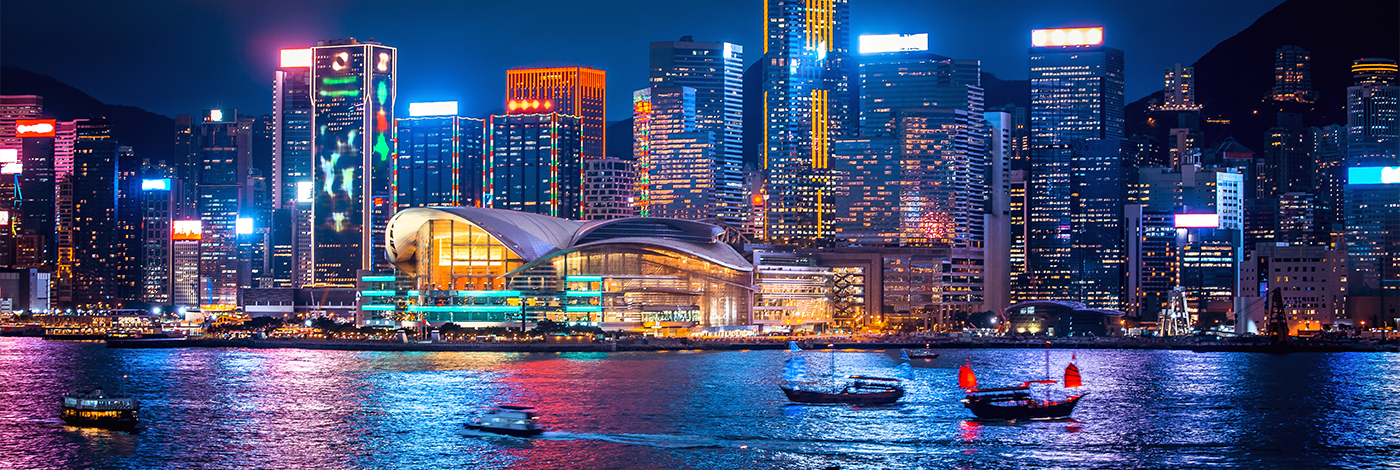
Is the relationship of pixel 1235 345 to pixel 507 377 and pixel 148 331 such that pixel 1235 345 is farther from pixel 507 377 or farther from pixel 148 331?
pixel 148 331

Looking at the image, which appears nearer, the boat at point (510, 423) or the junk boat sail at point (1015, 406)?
the boat at point (510, 423)

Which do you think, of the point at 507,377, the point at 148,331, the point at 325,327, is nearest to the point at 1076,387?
the point at 507,377


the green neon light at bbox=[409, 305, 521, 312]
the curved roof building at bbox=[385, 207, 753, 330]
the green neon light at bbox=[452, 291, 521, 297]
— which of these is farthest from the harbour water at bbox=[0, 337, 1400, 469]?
the curved roof building at bbox=[385, 207, 753, 330]

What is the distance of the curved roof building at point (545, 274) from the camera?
173m

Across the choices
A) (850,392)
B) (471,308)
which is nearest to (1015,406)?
(850,392)

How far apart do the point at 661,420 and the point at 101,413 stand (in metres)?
29.2

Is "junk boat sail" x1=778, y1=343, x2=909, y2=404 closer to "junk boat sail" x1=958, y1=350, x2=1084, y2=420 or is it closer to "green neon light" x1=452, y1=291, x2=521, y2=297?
"junk boat sail" x1=958, y1=350, x2=1084, y2=420

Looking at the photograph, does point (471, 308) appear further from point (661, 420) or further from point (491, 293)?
point (661, 420)

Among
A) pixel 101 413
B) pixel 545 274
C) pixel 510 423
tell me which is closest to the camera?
pixel 510 423

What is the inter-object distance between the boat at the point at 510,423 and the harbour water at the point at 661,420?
1.22 meters

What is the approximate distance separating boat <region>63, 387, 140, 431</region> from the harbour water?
913mm

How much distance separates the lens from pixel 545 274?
17412 centimetres

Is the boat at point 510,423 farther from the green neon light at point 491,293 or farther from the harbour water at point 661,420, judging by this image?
the green neon light at point 491,293

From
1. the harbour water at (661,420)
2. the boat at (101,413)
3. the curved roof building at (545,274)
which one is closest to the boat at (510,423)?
the harbour water at (661,420)
